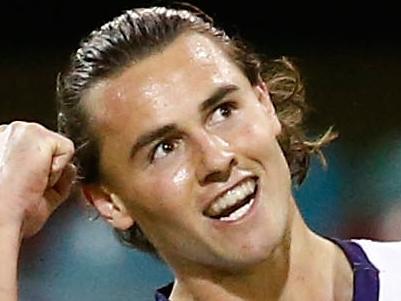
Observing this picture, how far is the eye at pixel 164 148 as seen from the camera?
1360mm

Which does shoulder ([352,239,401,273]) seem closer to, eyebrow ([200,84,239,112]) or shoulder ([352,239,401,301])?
shoulder ([352,239,401,301])

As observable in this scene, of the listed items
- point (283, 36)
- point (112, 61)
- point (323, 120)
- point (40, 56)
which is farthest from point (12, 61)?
point (112, 61)

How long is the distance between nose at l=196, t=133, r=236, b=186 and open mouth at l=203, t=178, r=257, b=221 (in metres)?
0.02

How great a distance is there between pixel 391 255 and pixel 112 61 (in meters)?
0.42

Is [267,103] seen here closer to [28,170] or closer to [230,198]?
[230,198]

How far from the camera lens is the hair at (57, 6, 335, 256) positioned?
1.41 meters

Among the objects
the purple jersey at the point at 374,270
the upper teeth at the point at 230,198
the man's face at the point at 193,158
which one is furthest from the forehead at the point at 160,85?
the purple jersey at the point at 374,270

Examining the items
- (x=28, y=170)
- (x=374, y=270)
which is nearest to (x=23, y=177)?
(x=28, y=170)

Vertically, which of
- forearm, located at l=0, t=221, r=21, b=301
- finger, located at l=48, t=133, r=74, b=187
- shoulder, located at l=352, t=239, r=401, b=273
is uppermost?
finger, located at l=48, t=133, r=74, b=187

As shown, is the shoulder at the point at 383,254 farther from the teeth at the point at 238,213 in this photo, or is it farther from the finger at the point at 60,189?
the finger at the point at 60,189

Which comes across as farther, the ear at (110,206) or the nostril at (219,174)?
the ear at (110,206)

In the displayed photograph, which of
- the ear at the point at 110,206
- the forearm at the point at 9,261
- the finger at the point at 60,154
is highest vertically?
the finger at the point at 60,154

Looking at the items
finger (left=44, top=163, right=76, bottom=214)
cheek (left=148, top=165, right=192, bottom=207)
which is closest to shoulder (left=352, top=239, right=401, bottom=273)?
cheek (left=148, top=165, right=192, bottom=207)

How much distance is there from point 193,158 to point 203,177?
0.11 ft
